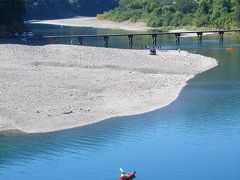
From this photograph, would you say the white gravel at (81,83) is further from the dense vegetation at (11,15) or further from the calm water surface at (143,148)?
the dense vegetation at (11,15)

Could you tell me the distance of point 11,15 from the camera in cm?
9912

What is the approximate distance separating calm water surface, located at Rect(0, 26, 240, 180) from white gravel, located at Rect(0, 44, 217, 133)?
8.08 ft

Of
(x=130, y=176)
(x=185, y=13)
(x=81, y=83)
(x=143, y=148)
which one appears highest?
(x=81, y=83)

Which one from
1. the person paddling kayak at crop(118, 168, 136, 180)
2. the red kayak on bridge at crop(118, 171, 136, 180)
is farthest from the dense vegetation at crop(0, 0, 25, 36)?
the person paddling kayak at crop(118, 168, 136, 180)

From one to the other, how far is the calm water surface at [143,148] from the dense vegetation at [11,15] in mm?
51535

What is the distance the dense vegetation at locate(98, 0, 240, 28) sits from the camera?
136 meters

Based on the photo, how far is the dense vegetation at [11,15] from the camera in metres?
92.9

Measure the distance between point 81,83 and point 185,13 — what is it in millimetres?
113652

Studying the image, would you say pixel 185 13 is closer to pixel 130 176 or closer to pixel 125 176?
pixel 130 176

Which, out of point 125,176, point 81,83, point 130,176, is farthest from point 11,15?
point 125,176

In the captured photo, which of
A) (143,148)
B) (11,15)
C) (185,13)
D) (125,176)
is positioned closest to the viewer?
(125,176)

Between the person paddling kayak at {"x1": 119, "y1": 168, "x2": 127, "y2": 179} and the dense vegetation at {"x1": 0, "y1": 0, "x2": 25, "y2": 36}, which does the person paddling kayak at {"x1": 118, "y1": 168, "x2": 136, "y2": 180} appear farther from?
the dense vegetation at {"x1": 0, "y1": 0, "x2": 25, "y2": 36}

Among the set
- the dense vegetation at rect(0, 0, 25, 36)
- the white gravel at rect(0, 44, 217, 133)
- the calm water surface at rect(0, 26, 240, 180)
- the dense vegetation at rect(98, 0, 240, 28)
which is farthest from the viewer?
the dense vegetation at rect(98, 0, 240, 28)

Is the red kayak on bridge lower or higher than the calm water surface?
higher
